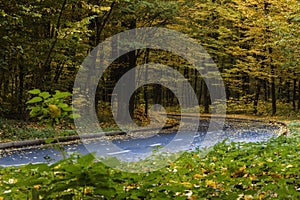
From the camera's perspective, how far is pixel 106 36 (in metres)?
23.4

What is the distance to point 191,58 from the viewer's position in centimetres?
2944

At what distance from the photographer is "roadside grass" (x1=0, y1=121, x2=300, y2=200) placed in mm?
2389

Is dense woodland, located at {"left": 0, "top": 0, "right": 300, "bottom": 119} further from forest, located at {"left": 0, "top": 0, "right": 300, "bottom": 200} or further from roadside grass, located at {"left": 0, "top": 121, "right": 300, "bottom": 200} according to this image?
roadside grass, located at {"left": 0, "top": 121, "right": 300, "bottom": 200}

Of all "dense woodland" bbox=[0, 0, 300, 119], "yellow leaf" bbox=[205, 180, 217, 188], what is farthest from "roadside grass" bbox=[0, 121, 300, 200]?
"dense woodland" bbox=[0, 0, 300, 119]

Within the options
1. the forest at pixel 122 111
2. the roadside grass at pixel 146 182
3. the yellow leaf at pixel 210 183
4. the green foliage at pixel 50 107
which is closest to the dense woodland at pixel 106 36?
the forest at pixel 122 111

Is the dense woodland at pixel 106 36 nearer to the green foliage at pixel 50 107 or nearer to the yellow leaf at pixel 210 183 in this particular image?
the yellow leaf at pixel 210 183

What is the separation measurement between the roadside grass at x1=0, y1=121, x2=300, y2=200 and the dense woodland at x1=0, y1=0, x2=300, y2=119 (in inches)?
427

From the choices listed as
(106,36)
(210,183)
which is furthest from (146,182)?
(106,36)

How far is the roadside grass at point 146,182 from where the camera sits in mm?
2389

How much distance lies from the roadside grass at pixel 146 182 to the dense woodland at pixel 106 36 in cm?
1086

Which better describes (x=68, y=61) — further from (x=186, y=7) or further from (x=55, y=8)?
(x=186, y=7)

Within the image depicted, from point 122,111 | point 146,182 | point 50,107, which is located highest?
point 50,107

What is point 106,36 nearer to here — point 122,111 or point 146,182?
point 122,111

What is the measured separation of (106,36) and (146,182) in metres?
20.7
